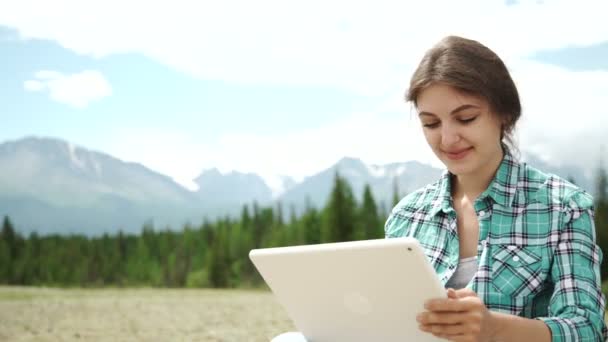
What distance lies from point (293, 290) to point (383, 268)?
1.01 ft

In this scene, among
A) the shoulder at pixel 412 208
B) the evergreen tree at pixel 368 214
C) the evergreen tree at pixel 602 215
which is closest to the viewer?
the shoulder at pixel 412 208

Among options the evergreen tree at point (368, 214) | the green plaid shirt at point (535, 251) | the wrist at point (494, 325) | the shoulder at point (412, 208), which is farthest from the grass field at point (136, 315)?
the wrist at point (494, 325)

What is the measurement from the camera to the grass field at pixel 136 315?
7305 mm

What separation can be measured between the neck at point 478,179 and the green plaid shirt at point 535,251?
0.02 meters

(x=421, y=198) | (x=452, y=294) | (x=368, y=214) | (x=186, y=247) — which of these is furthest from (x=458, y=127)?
(x=186, y=247)

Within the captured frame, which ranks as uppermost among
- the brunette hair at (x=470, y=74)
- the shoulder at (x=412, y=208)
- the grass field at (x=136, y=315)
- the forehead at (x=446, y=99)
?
the brunette hair at (x=470, y=74)

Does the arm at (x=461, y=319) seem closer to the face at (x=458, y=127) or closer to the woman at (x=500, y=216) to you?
the woman at (x=500, y=216)

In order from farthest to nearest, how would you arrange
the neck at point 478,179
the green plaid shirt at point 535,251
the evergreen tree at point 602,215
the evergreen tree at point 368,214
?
the evergreen tree at point 368,214, the evergreen tree at point 602,215, the neck at point 478,179, the green plaid shirt at point 535,251

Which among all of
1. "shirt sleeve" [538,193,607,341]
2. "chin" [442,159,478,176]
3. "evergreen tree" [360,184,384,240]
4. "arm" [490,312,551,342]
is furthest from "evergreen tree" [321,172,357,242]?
"arm" [490,312,551,342]

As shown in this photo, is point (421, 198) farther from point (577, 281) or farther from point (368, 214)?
point (368, 214)

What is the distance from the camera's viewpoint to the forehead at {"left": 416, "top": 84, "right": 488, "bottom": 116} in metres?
1.65

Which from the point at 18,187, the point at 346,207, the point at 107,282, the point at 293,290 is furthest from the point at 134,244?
the point at 293,290

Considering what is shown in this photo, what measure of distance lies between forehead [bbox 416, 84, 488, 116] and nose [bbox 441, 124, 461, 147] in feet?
0.11

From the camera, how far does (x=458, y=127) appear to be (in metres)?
1.67
